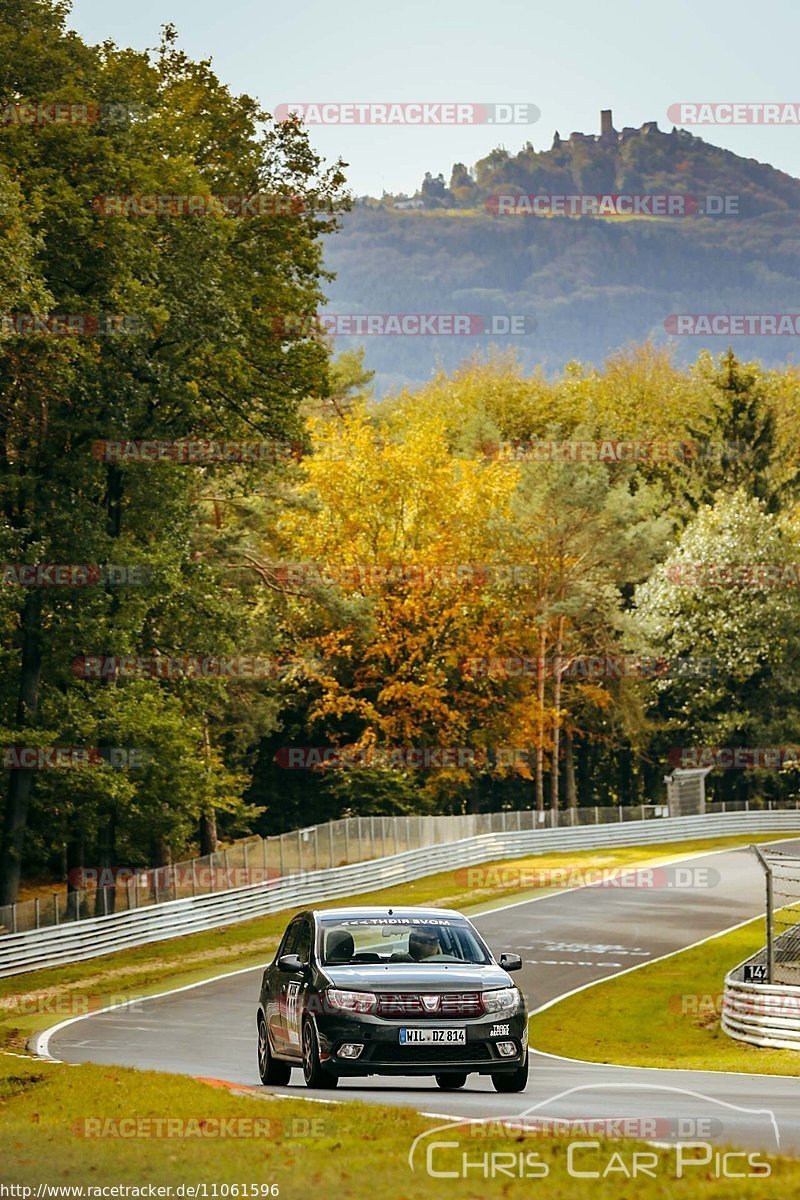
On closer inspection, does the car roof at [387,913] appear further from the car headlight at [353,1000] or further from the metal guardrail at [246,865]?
the metal guardrail at [246,865]

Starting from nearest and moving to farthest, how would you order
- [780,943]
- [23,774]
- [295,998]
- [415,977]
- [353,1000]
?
[353,1000] → [415,977] → [295,998] → [780,943] → [23,774]

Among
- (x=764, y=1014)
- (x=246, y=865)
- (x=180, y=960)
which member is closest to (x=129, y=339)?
(x=180, y=960)

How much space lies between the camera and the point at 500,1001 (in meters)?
14.2

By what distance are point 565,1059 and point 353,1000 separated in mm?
9636

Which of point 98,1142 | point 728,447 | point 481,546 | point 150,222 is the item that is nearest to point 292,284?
point 150,222

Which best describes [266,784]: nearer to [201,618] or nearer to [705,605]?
[705,605]

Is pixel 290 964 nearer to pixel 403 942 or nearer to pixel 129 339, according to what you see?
pixel 403 942

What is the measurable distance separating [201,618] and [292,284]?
27.5ft

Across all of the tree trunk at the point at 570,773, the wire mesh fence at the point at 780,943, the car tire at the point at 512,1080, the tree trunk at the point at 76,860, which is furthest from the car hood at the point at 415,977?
the tree trunk at the point at 570,773

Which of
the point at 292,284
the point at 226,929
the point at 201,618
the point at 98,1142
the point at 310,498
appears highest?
the point at 292,284

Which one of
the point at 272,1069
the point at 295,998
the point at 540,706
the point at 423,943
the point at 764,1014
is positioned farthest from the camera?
the point at 540,706

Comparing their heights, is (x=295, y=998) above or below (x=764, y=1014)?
above

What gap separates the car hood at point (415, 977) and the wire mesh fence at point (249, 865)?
22541 millimetres

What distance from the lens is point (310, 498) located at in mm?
59469
